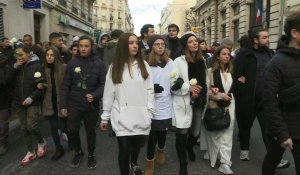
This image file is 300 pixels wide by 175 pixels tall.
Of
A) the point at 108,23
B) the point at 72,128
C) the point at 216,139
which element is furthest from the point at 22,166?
the point at 108,23

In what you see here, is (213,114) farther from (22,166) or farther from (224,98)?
(22,166)

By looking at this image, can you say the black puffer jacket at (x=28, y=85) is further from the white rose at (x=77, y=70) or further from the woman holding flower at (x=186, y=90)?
the woman holding flower at (x=186, y=90)

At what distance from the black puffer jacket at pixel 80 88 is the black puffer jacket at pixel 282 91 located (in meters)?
2.73

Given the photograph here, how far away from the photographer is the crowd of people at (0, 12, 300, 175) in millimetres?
4176

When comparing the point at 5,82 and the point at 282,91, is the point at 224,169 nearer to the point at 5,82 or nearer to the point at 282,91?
the point at 282,91

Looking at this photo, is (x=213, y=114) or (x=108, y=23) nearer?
(x=213, y=114)

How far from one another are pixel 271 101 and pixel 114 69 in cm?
179

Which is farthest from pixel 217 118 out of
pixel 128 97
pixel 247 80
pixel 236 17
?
pixel 236 17

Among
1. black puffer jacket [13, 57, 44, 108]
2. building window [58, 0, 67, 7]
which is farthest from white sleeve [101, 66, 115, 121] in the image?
building window [58, 0, 67, 7]

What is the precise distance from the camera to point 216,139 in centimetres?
537

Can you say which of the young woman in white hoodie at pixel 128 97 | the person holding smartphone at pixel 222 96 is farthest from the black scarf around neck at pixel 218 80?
the young woman in white hoodie at pixel 128 97

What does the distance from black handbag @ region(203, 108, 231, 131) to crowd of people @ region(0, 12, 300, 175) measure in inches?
0.6

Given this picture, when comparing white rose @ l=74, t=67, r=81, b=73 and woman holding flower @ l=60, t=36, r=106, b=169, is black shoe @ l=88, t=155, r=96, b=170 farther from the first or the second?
white rose @ l=74, t=67, r=81, b=73

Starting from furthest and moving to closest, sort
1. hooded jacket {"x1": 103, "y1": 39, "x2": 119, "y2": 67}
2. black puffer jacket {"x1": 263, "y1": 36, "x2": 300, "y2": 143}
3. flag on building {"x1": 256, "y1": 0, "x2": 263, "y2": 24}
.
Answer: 1. flag on building {"x1": 256, "y1": 0, "x2": 263, "y2": 24}
2. hooded jacket {"x1": 103, "y1": 39, "x2": 119, "y2": 67}
3. black puffer jacket {"x1": 263, "y1": 36, "x2": 300, "y2": 143}
